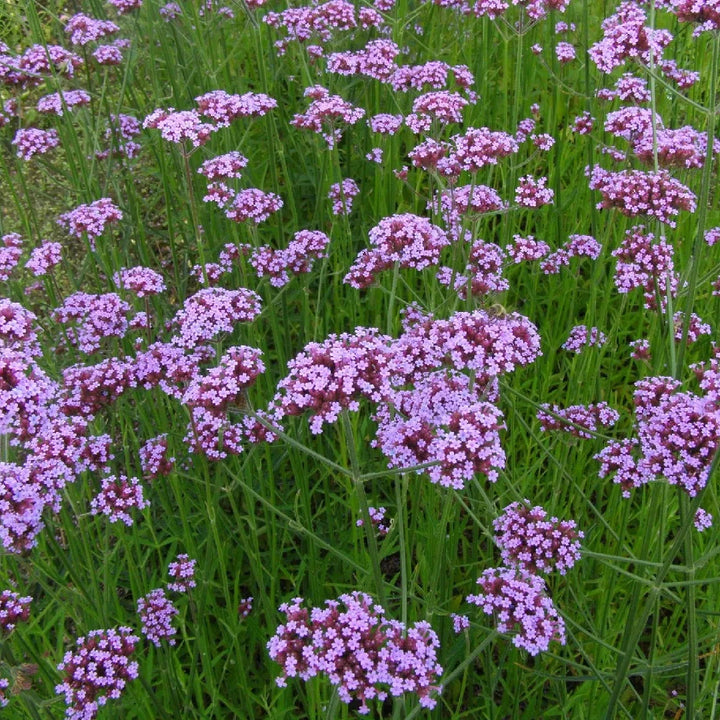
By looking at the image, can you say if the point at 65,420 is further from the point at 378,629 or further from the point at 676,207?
the point at 676,207

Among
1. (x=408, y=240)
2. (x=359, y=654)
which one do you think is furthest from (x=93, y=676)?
(x=408, y=240)

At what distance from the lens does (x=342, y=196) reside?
11.9 ft

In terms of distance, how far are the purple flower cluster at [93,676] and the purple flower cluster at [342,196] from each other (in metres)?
2.19

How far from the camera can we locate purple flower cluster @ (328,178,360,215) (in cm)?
370

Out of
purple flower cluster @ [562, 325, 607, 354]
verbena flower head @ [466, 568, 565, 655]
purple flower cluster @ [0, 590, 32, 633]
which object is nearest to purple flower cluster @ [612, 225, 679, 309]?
purple flower cluster @ [562, 325, 607, 354]

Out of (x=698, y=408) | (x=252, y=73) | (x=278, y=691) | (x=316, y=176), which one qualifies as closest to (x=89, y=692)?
(x=278, y=691)

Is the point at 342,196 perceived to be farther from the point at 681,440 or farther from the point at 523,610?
the point at 523,610

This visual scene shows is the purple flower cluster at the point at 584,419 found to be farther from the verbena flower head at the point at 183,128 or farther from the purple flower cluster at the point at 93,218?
the purple flower cluster at the point at 93,218

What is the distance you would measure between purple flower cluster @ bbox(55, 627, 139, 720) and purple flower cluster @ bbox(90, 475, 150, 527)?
14.9 inches

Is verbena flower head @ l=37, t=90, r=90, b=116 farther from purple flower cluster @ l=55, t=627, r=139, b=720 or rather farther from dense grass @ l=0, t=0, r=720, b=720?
purple flower cluster @ l=55, t=627, r=139, b=720

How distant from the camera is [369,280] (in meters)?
3.07

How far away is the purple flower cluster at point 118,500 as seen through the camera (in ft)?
8.36

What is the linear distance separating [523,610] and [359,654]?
533 millimetres

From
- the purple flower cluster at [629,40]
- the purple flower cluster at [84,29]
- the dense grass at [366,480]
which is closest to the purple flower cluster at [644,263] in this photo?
the dense grass at [366,480]
